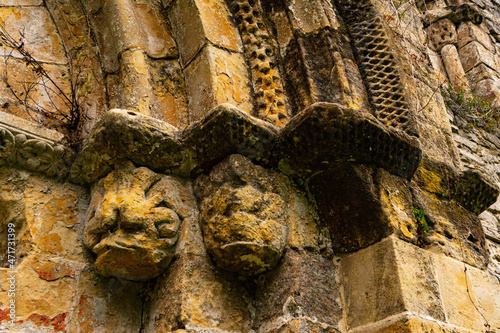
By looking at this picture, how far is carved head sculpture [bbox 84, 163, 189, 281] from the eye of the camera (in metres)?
1.93

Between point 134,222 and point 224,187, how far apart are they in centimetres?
40

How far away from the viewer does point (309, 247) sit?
213 cm

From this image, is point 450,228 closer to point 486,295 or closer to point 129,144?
point 486,295

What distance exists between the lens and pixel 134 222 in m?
1.92

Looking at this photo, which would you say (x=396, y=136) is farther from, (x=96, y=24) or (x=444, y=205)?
(x=96, y=24)

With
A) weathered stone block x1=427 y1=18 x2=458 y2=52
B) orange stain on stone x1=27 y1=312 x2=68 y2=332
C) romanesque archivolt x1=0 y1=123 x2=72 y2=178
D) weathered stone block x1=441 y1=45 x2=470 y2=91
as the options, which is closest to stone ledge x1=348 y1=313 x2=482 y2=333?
orange stain on stone x1=27 y1=312 x2=68 y2=332

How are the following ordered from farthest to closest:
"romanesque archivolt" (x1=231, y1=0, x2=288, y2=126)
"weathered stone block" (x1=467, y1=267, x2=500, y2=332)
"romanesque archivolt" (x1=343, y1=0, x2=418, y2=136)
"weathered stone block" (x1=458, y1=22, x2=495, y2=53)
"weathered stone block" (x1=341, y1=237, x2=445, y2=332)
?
"weathered stone block" (x1=458, y1=22, x2=495, y2=53), "romanesque archivolt" (x1=343, y1=0, x2=418, y2=136), "romanesque archivolt" (x1=231, y1=0, x2=288, y2=126), "weathered stone block" (x1=467, y1=267, x2=500, y2=332), "weathered stone block" (x1=341, y1=237, x2=445, y2=332)

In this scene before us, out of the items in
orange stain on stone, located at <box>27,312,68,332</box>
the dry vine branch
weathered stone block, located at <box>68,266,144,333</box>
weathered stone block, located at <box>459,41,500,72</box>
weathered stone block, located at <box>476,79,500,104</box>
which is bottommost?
orange stain on stone, located at <box>27,312,68,332</box>

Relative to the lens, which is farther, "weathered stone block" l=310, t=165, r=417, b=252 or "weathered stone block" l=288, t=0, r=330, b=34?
"weathered stone block" l=288, t=0, r=330, b=34

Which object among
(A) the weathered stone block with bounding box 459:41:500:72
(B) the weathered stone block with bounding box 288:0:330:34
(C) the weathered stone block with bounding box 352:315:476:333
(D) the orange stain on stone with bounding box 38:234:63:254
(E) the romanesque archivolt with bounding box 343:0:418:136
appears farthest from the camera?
(A) the weathered stone block with bounding box 459:41:500:72

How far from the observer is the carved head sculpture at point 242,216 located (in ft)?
6.35

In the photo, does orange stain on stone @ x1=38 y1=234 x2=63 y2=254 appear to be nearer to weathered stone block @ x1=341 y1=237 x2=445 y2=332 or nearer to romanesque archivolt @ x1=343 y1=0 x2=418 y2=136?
weathered stone block @ x1=341 y1=237 x2=445 y2=332

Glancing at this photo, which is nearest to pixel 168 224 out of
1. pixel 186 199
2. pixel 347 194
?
pixel 186 199

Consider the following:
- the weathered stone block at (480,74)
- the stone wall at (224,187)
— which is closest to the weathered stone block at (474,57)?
the weathered stone block at (480,74)
